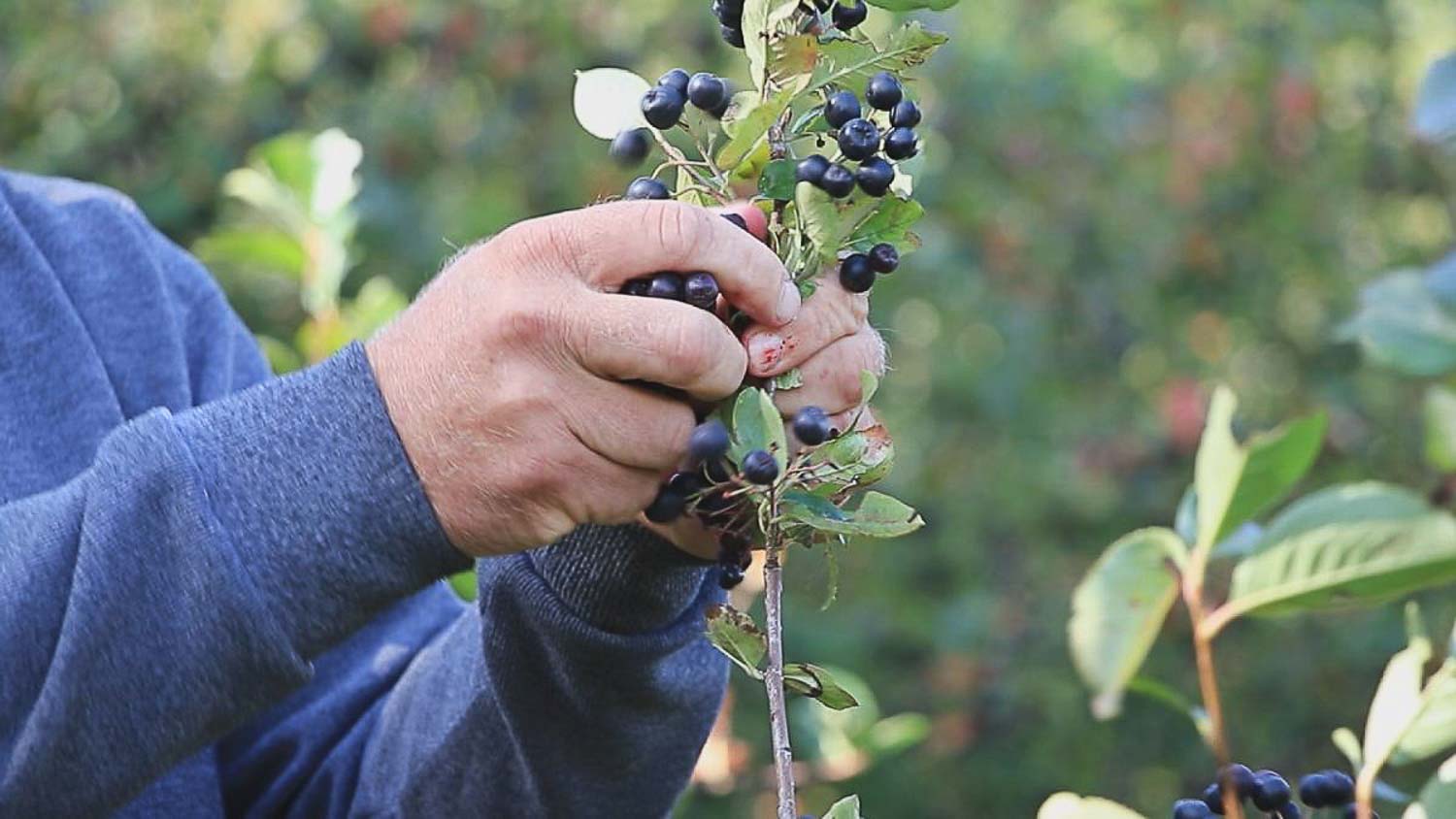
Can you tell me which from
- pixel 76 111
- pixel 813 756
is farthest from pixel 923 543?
pixel 813 756

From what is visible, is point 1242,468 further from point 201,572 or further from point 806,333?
point 201,572

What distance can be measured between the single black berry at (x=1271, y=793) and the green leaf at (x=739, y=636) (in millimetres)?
245

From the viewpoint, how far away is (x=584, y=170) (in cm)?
324

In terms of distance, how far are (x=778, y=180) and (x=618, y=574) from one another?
293 mm

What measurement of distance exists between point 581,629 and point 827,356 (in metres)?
0.28

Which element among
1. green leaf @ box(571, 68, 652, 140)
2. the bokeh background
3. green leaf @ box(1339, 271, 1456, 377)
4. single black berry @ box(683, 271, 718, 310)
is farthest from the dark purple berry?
the bokeh background

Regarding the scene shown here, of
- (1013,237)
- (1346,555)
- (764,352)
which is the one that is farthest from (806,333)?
(1013,237)

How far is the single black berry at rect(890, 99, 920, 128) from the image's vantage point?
0.92 m

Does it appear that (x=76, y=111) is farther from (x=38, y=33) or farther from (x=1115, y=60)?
(x=1115, y=60)

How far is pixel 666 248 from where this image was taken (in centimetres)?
89

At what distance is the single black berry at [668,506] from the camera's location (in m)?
0.94

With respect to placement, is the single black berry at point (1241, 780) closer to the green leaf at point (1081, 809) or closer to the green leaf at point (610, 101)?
the green leaf at point (1081, 809)

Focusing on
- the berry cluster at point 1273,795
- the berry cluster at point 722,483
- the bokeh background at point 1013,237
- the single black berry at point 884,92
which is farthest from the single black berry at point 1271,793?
the bokeh background at point 1013,237

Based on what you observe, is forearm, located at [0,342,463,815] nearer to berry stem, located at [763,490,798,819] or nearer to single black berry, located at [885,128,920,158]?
berry stem, located at [763,490,798,819]
